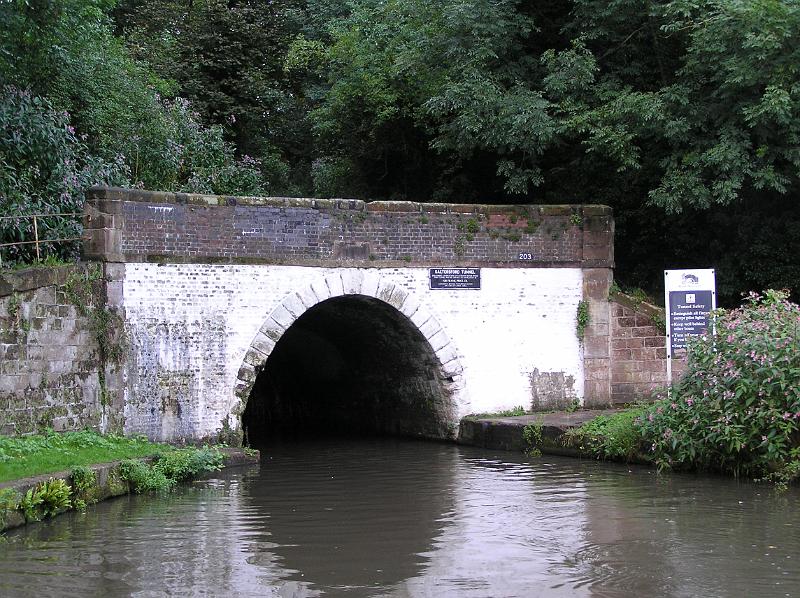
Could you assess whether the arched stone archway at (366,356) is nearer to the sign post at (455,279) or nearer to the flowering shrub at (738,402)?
the sign post at (455,279)

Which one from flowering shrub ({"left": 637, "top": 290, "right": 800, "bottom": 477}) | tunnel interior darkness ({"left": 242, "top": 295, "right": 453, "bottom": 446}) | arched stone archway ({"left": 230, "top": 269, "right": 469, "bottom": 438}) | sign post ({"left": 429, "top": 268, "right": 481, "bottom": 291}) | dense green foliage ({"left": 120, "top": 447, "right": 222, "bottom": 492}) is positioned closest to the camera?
dense green foliage ({"left": 120, "top": 447, "right": 222, "bottom": 492})

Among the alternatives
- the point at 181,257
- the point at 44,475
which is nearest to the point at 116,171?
the point at 181,257

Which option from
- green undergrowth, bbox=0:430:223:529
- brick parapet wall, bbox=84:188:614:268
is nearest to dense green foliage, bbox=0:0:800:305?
brick parapet wall, bbox=84:188:614:268

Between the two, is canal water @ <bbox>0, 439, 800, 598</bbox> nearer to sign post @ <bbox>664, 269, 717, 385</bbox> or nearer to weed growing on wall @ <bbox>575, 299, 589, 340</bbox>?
sign post @ <bbox>664, 269, 717, 385</bbox>

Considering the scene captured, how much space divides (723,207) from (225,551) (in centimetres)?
1244

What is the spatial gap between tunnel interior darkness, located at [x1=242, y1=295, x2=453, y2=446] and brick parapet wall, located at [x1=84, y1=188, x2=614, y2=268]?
1.03m

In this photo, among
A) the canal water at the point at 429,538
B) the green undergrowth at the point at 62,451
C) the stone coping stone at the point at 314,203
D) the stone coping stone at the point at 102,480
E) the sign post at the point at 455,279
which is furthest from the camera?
the sign post at the point at 455,279

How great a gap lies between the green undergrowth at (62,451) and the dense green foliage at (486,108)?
14.2 ft

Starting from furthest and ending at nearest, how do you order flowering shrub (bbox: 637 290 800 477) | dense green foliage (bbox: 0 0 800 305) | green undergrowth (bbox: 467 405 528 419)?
green undergrowth (bbox: 467 405 528 419)
dense green foliage (bbox: 0 0 800 305)
flowering shrub (bbox: 637 290 800 477)

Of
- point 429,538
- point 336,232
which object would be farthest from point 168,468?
point 336,232

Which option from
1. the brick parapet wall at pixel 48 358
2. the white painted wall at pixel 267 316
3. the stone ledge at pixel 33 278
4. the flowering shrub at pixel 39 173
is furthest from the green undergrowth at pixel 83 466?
the flowering shrub at pixel 39 173

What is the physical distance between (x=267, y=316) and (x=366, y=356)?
161 inches

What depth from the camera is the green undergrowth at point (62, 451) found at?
35.9 feet

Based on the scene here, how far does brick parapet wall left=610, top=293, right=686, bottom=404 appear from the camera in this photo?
17594 millimetres
